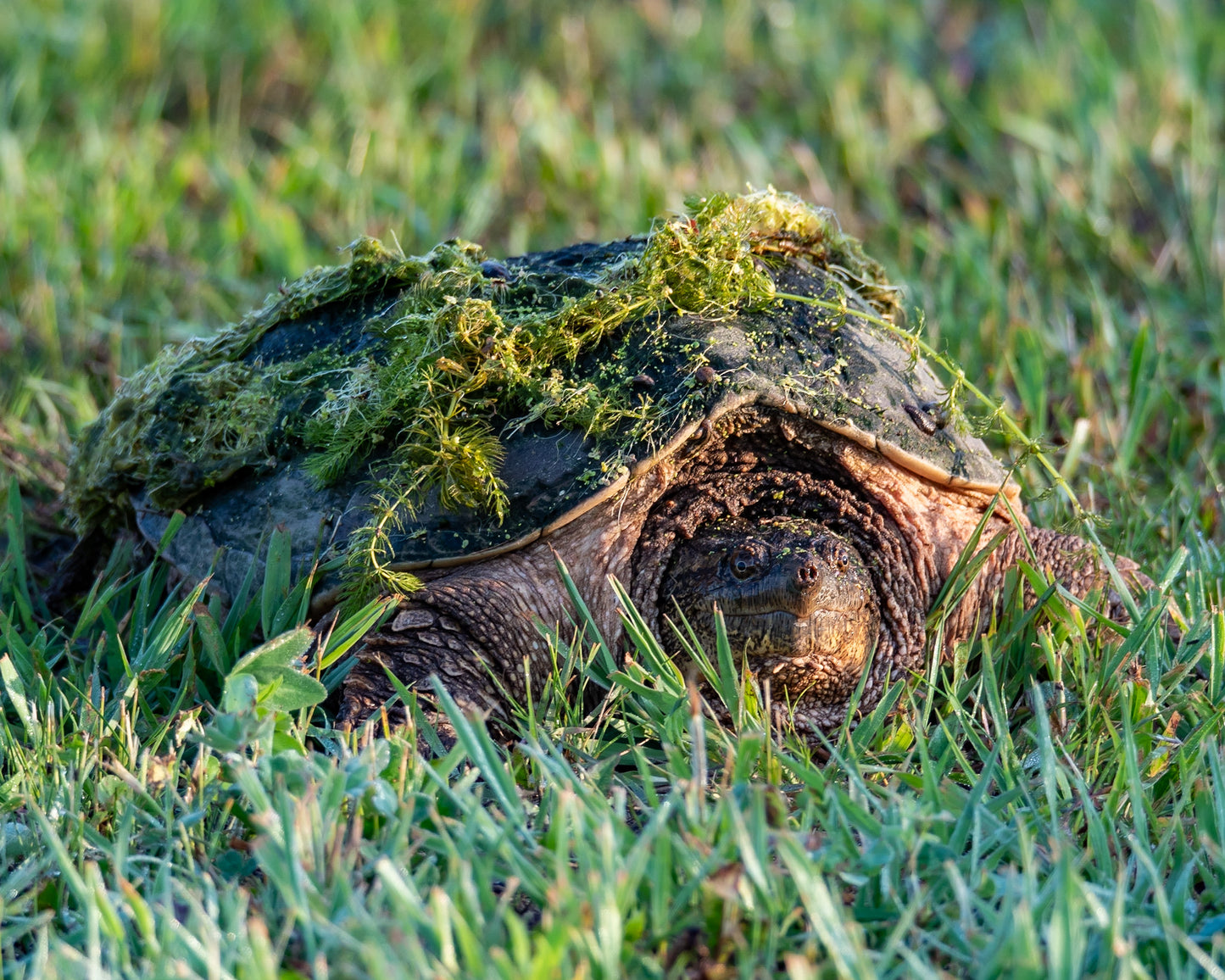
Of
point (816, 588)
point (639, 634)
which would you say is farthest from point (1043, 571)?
point (639, 634)

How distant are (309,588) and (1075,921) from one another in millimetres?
1288

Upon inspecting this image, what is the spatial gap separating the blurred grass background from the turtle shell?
0.73 meters

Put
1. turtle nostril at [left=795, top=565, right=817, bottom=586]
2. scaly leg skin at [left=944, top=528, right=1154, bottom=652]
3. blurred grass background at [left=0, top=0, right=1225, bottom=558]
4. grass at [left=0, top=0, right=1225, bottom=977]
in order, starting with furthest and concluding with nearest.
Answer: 1. blurred grass background at [left=0, top=0, right=1225, bottom=558]
2. scaly leg skin at [left=944, top=528, right=1154, bottom=652]
3. turtle nostril at [left=795, top=565, right=817, bottom=586]
4. grass at [left=0, top=0, right=1225, bottom=977]

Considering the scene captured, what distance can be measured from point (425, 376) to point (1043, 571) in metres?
1.14

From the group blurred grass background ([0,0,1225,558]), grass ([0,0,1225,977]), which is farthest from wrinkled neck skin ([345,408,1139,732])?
blurred grass background ([0,0,1225,558])

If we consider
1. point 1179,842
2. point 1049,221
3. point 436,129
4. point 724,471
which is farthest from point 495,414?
point 436,129

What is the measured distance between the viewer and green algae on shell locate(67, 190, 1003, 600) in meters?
2.05

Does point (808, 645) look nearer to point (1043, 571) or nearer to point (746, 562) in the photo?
point (746, 562)

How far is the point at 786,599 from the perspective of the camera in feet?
6.50

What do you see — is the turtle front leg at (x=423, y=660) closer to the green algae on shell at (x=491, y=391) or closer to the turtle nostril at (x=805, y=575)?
the green algae on shell at (x=491, y=391)

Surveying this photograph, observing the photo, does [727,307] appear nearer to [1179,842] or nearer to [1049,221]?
[1179,842]

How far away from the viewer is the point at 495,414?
7.03 ft

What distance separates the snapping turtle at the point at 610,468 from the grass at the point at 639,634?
0.12m

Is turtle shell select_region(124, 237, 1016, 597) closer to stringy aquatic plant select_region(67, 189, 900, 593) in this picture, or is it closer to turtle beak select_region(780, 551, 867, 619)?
stringy aquatic plant select_region(67, 189, 900, 593)
